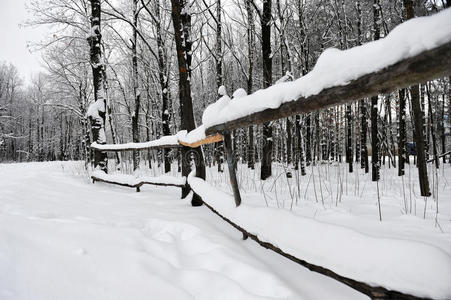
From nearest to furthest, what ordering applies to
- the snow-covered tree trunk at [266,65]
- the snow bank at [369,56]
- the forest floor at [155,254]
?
the snow bank at [369,56] < the forest floor at [155,254] < the snow-covered tree trunk at [266,65]

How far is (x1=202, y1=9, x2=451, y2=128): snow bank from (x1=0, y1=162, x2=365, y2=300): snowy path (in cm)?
123

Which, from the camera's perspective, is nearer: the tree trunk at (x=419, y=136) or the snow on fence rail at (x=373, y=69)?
the snow on fence rail at (x=373, y=69)

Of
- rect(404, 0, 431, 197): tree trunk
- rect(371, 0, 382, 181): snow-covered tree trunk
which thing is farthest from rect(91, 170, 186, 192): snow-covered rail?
rect(371, 0, 382, 181): snow-covered tree trunk

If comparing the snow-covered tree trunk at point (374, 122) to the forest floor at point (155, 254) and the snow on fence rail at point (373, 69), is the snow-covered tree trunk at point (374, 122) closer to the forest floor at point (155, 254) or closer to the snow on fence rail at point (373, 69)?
the forest floor at point (155, 254)

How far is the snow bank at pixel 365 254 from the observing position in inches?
34.4

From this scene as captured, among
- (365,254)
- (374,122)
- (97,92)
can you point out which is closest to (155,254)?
(365,254)

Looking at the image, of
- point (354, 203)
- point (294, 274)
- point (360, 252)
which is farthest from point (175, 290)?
point (354, 203)

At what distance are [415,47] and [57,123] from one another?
46299 millimetres

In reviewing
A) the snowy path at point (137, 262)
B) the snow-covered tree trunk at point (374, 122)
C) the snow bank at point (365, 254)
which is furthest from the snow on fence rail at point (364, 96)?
the snow-covered tree trunk at point (374, 122)

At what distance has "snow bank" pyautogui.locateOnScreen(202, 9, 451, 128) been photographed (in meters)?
0.78

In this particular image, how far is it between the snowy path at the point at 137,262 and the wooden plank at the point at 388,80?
1.17m

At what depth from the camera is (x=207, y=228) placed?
2.67m

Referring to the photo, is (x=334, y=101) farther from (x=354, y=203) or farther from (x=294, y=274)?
(x=354, y=203)

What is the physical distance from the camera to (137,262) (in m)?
1.80
